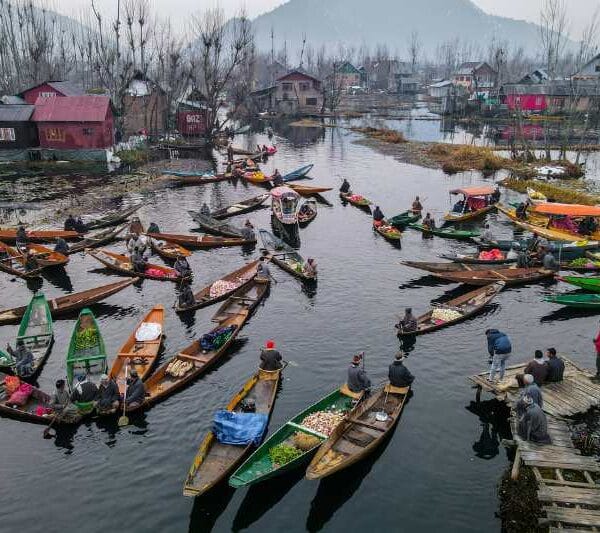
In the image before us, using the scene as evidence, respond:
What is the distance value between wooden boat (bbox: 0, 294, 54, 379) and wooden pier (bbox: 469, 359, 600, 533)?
17429mm

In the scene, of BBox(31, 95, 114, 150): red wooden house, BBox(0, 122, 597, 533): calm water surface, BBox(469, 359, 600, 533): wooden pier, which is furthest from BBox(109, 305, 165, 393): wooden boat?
BBox(31, 95, 114, 150): red wooden house

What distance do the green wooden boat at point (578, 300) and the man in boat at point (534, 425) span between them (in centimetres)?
1220

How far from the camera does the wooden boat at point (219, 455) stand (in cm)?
1462

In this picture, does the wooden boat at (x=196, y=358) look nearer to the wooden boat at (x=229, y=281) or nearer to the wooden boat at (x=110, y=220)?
the wooden boat at (x=229, y=281)

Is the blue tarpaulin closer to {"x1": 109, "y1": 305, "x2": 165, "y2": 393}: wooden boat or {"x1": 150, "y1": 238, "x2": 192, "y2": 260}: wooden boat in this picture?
{"x1": 109, "y1": 305, "x2": 165, "y2": 393}: wooden boat

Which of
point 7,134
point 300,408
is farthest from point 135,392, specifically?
point 7,134

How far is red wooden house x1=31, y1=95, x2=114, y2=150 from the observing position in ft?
204

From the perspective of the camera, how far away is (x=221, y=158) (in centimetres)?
7256

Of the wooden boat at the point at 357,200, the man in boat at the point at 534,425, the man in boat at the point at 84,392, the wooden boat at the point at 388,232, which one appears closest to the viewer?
the man in boat at the point at 534,425

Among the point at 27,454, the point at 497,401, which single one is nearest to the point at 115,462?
the point at 27,454

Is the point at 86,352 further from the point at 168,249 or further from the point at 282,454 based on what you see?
the point at 168,249

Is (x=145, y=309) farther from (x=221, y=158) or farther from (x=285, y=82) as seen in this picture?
(x=285, y=82)

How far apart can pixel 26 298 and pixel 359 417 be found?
20.6 metres

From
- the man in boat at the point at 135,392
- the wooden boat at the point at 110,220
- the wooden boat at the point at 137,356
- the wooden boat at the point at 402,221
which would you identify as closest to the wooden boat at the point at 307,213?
the wooden boat at the point at 402,221
